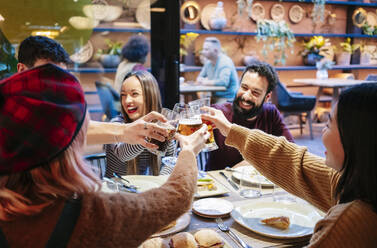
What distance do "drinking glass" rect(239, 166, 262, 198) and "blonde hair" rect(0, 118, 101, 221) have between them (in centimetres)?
97

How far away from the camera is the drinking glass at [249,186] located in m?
1.64

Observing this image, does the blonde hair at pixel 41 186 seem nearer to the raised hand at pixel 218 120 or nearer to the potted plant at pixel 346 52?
the raised hand at pixel 218 120

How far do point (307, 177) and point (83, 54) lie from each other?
2.86 meters

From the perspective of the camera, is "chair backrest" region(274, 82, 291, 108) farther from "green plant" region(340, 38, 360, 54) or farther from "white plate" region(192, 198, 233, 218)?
"white plate" region(192, 198, 233, 218)

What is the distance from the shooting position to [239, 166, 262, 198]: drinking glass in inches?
64.8

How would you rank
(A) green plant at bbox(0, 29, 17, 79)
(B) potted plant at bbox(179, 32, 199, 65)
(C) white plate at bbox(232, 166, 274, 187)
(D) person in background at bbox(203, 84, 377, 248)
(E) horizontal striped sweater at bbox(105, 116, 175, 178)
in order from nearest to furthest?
(D) person in background at bbox(203, 84, 377, 248), (C) white plate at bbox(232, 166, 274, 187), (E) horizontal striped sweater at bbox(105, 116, 175, 178), (A) green plant at bbox(0, 29, 17, 79), (B) potted plant at bbox(179, 32, 199, 65)

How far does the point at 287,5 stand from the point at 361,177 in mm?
6665

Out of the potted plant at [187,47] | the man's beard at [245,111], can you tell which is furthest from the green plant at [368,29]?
the man's beard at [245,111]

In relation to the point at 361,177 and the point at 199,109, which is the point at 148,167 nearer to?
the point at 199,109

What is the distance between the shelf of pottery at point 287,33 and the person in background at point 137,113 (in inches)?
153

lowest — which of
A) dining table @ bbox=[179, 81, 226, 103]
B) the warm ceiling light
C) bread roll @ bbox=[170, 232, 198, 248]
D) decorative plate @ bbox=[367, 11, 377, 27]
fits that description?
bread roll @ bbox=[170, 232, 198, 248]

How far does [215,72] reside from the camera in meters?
5.66

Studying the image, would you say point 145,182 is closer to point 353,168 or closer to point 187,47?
point 353,168

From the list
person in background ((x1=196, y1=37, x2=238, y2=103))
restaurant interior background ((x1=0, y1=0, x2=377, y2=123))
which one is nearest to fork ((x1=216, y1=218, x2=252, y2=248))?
restaurant interior background ((x1=0, y1=0, x2=377, y2=123))
